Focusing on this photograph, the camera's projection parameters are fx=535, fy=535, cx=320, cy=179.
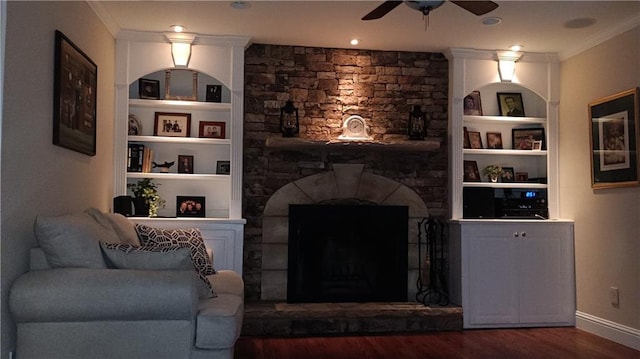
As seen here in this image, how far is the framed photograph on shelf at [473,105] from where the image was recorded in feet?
17.5

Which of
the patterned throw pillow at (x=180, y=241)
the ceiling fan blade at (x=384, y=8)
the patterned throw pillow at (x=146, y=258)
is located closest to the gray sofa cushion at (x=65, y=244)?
the patterned throw pillow at (x=146, y=258)

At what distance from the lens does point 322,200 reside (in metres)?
5.05

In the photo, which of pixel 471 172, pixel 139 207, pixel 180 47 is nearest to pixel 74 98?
pixel 139 207

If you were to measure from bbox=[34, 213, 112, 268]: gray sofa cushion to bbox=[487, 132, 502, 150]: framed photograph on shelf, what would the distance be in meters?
3.93

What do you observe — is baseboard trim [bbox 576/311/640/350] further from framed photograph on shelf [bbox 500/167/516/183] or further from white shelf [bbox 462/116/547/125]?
white shelf [bbox 462/116/547/125]

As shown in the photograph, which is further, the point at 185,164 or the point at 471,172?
the point at 471,172

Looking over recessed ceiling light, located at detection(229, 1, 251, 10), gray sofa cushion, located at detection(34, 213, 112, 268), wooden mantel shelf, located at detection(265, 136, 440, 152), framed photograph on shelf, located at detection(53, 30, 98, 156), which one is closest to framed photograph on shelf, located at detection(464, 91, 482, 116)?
wooden mantel shelf, located at detection(265, 136, 440, 152)

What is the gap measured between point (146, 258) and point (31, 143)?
88 cm

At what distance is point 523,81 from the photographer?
5.21 metres

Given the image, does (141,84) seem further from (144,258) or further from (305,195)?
(144,258)

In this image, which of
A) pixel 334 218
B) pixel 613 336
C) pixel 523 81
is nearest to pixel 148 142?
pixel 334 218

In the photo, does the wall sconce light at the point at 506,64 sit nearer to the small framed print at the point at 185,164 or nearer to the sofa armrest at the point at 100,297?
the small framed print at the point at 185,164

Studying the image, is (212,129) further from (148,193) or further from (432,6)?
(432,6)

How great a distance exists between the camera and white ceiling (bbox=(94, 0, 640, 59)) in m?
4.00
